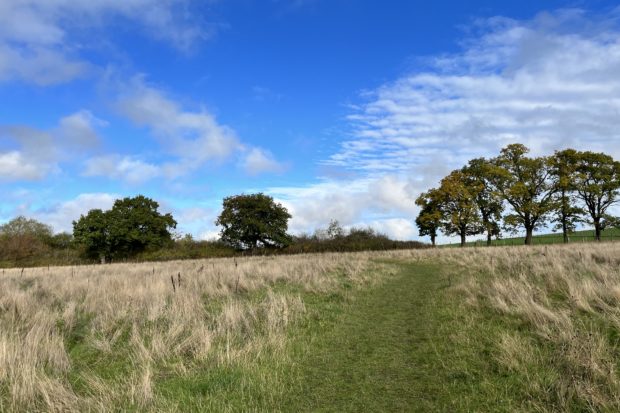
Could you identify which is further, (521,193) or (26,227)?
(26,227)

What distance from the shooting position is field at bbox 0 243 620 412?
4926 millimetres

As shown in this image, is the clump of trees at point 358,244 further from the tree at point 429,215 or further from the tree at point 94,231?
the tree at point 94,231

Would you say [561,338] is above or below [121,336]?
above

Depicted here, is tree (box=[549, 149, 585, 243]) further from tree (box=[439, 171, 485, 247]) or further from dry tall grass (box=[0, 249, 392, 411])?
dry tall grass (box=[0, 249, 392, 411])

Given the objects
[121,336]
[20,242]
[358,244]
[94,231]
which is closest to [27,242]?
[20,242]

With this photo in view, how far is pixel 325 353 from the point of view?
7172 mm

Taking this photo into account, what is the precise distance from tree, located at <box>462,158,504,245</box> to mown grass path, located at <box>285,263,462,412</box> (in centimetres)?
4804

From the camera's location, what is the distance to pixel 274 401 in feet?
17.0

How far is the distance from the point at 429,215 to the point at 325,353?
5128 centimetres

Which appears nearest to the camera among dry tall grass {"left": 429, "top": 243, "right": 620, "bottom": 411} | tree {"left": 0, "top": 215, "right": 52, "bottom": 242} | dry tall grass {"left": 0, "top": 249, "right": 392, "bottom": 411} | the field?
dry tall grass {"left": 429, "top": 243, "right": 620, "bottom": 411}

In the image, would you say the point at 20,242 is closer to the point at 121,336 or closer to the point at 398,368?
the point at 121,336

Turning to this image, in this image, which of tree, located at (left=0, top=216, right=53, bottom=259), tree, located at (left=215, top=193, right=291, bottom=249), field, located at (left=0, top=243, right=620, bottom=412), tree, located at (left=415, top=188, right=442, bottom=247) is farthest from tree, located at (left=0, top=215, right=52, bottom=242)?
field, located at (left=0, top=243, right=620, bottom=412)

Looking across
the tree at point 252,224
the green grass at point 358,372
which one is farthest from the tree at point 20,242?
the green grass at point 358,372

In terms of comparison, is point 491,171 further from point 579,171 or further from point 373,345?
point 373,345
